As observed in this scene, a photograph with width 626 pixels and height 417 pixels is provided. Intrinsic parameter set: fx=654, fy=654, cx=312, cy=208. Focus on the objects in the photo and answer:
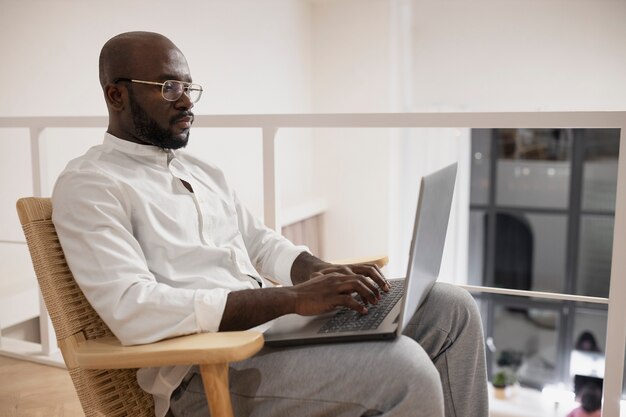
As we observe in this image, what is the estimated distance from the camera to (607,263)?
7.27 meters

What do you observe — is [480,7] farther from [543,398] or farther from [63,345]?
[63,345]

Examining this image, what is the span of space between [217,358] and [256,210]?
4.67 meters

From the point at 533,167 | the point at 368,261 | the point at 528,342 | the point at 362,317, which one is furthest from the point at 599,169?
the point at 362,317

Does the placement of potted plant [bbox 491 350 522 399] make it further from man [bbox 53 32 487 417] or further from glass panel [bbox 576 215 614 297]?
man [bbox 53 32 487 417]

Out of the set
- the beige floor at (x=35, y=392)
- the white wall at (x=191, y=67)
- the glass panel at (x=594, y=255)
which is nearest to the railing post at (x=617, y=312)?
the beige floor at (x=35, y=392)

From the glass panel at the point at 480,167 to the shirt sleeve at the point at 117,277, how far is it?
6.76 meters

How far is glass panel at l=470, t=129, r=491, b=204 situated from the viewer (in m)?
7.52

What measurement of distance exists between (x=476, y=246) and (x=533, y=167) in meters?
1.11

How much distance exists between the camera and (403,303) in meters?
1.03

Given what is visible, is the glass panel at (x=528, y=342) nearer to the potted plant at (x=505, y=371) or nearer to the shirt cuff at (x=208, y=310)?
the potted plant at (x=505, y=371)

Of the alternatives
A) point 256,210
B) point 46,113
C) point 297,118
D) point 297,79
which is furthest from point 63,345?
point 297,79

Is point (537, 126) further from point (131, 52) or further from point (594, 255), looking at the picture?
point (594, 255)

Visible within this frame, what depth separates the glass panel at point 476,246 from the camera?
761 centimetres

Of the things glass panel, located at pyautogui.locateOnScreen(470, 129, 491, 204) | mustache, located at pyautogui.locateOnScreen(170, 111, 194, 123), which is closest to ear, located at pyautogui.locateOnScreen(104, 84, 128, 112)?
mustache, located at pyautogui.locateOnScreen(170, 111, 194, 123)
